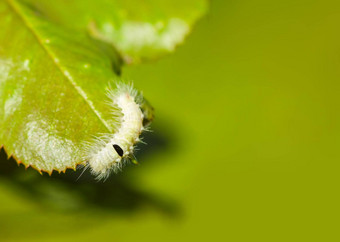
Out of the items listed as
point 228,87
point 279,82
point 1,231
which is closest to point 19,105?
point 1,231

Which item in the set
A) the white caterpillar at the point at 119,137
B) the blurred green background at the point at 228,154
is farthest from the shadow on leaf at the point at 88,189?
the white caterpillar at the point at 119,137

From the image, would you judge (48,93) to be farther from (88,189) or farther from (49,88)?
(88,189)

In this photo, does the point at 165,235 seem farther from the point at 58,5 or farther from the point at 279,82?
the point at 58,5

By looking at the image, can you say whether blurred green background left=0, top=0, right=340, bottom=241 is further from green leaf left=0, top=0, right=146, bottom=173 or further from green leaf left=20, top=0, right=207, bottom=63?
green leaf left=0, top=0, right=146, bottom=173

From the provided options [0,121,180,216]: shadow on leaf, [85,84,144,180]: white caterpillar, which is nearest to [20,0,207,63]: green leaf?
[85,84,144,180]: white caterpillar

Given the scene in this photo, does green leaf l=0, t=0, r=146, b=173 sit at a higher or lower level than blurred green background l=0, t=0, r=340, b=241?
lower

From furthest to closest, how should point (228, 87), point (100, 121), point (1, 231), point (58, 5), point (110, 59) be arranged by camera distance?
point (228, 87) < point (1, 231) < point (58, 5) < point (110, 59) < point (100, 121)

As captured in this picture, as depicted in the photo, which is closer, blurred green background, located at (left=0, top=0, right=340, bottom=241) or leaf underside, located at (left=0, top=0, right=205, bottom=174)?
leaf underside, located at (left=0, top=0, right=205, bottom=174)
